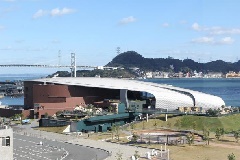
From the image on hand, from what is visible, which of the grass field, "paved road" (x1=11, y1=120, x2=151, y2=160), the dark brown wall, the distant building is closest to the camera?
the distant building

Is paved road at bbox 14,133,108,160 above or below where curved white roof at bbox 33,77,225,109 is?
below

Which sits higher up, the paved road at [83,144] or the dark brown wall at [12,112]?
the dark brown wall at [12,112]

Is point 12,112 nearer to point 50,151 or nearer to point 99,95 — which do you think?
point 99,95

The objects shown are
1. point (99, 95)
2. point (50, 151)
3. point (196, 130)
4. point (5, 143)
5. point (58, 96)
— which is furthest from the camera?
point (99, 95)

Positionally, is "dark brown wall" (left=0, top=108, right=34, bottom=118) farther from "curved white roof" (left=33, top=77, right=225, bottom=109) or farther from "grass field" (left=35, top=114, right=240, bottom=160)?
"grass field" (left=35, top=114, right=240, bottom=160)

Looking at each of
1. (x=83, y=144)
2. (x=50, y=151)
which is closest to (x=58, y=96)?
(x=83, y=144)

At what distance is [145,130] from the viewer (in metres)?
65.6

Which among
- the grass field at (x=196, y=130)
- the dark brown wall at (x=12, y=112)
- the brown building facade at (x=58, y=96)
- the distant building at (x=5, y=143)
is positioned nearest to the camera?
the distant building at (x=5, y=143)

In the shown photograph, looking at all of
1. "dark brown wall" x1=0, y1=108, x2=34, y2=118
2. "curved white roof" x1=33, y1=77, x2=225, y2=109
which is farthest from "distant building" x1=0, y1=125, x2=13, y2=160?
"curved white roof" x1=33, y1=77, x2=225, y2=109

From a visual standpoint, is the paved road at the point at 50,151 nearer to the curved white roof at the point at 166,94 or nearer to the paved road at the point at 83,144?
the paved road at the point at 83,144

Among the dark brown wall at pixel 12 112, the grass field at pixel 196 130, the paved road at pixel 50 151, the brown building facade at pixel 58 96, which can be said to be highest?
the brown building facade at pixel 58 96

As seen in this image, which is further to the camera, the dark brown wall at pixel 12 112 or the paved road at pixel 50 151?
the dark brown wall at pixel 12 112

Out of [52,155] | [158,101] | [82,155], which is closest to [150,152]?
[82,155]

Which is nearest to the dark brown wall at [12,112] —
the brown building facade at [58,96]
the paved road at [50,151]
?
the brown building facade at [58,96]
